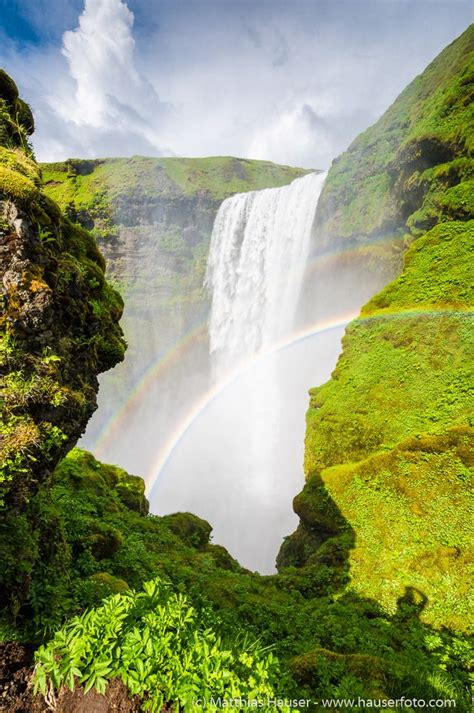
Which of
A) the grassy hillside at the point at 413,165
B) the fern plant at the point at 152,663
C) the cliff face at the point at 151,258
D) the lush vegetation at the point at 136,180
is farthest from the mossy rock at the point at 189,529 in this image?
the lush vegetation at the point at 136,180

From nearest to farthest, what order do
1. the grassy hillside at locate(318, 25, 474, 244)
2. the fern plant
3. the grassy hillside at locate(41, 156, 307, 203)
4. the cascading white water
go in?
the fern plant → the grassy hillside at locate(318, 25, 474, 244) → the cascading white water → the grassy hillside at locate(41, 156, 307, 203)

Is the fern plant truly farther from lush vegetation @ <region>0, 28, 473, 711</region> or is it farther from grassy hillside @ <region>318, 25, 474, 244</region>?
grassy hillside @ <region>318, 25, 474, 244</region>

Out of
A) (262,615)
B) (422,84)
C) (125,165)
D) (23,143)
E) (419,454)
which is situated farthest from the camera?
(125,165)

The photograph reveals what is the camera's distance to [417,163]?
17.6m

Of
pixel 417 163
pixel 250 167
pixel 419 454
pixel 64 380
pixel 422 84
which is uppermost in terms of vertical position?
pixel 250 167

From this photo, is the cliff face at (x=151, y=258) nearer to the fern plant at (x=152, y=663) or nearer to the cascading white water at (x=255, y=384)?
the cascading white water at (x=255, y=384)

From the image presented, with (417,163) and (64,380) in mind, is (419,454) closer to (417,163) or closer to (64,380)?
(64,380)

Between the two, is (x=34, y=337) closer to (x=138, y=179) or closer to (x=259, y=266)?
(x=259, y=266)

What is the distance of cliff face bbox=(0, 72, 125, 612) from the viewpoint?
12.0 ft

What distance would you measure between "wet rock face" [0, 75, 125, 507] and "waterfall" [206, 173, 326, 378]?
27337mm

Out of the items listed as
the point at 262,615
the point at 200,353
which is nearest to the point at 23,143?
the point at 262,615

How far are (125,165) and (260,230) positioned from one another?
110 feet

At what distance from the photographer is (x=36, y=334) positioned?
4.30 metres

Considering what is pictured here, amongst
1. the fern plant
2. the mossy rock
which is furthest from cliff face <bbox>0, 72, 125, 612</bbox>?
the mossy rock
